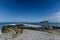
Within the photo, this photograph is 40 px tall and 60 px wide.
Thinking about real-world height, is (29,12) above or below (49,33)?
above

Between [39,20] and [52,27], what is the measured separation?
12.0 inches

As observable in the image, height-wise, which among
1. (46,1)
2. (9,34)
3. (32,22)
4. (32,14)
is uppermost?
(46,1)

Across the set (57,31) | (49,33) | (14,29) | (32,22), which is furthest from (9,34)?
(57,31)

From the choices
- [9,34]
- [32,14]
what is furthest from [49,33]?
[9,34]

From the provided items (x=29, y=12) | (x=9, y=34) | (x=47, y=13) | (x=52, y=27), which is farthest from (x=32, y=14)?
(x=9, y=34)

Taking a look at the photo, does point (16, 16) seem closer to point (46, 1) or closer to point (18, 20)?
point (18, 20)

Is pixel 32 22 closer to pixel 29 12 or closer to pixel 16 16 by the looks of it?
pixel 29 12

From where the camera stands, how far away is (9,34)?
229 centimetres

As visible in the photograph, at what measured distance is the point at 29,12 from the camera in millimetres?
2277

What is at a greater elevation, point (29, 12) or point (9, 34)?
point (29, 12)

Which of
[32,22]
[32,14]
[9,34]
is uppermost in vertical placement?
[32,14]

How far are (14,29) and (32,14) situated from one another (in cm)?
50

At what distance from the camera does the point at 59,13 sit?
88.5 inches

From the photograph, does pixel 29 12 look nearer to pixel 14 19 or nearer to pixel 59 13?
pixel 14 19
